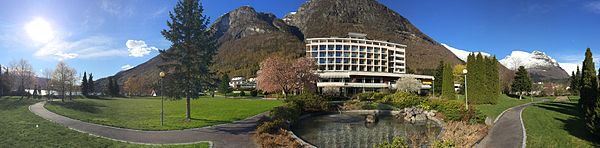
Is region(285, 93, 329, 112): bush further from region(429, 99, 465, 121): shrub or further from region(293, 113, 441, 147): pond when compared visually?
region(429, 99, 465, 121): shrub

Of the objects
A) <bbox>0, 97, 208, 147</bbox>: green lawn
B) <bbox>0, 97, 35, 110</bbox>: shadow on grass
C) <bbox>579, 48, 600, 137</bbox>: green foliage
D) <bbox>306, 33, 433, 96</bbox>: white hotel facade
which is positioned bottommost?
<bbox>0, 97, 208, 147</bbox>: green lawn

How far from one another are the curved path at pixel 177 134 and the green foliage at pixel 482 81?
3059 centimetres

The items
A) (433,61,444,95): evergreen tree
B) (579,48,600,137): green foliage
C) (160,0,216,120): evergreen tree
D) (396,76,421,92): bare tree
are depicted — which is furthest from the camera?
(396,76,421,92): bare tree

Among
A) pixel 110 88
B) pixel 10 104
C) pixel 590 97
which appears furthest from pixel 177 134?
pixel 110 88

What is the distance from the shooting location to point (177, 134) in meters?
19.2

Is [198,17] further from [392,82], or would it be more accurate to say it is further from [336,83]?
[392,82]

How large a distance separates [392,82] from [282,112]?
65072 millimetres

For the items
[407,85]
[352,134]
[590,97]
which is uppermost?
[407,85]

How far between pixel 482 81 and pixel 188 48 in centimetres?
3373

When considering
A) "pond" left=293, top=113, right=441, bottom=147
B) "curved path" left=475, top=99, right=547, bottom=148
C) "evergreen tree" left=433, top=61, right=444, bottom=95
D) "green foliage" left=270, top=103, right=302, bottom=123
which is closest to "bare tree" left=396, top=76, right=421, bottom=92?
"evergreen tree" left=433, top=61, right=444, bottom=95

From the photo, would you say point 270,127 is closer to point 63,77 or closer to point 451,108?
point 451,108

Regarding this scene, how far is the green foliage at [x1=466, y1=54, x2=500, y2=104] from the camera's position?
4038cm

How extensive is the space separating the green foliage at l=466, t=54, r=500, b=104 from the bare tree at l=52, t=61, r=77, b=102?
4549cm

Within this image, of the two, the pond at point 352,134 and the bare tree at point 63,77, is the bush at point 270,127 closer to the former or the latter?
the pond at point 352,134
